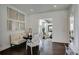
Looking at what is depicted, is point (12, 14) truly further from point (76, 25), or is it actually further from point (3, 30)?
point (76, 25)

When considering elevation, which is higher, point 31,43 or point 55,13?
point 55,13

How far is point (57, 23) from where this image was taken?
2.46m

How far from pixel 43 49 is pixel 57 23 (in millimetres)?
721

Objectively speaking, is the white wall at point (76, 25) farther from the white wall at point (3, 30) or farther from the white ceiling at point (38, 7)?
the white wall at point (3, 30)

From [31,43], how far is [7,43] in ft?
1.89

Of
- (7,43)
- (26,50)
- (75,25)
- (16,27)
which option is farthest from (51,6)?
(7,43)

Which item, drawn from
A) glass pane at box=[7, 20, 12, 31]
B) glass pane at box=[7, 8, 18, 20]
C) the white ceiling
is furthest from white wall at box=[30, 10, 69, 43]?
glass pane at box=[7, 20, 12, 31]

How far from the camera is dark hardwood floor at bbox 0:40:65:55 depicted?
7.56 ft

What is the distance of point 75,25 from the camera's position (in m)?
2.27

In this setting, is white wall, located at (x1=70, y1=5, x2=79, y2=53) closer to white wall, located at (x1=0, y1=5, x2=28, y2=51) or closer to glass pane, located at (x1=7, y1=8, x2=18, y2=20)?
glass pane, located at (x1=7, y1=8, x2=18, y2=20)

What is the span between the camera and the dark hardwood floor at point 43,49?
2305 millimetres

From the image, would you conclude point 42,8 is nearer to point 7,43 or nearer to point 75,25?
point 75,25
